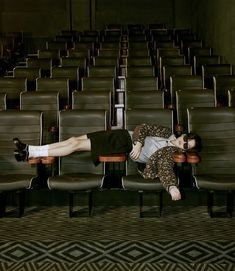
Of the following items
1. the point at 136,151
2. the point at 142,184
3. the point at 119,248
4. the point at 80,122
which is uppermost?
the point at 80,122

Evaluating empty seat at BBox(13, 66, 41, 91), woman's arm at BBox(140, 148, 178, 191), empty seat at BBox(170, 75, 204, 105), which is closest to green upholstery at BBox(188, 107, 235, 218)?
woman's arm at BBox(140, 148, 178, 191)

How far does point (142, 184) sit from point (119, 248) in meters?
0.31

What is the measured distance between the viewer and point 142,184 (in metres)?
1.65

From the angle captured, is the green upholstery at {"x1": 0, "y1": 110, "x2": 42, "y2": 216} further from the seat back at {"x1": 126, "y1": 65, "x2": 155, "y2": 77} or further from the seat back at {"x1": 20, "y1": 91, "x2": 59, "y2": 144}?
the seat back at {"x1": 126, "y1": 65, "x2": 155, "y2": 77}

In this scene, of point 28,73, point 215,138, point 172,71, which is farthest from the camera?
point 28,73

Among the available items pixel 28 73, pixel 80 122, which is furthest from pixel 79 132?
pixel 28 73

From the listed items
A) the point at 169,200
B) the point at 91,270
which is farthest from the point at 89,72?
the point at 91,270

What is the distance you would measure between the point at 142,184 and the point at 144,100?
75 cm

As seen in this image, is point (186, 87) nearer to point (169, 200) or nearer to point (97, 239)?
point (169, 200)

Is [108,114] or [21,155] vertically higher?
[108,114]

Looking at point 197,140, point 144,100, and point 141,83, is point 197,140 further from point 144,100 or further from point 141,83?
point 141,83

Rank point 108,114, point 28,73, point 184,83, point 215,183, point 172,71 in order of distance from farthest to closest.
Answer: point 28,73 → point 172,71 → point 184,83 → point 108,114 → point 215,183

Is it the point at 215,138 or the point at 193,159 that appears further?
the point at 215,138

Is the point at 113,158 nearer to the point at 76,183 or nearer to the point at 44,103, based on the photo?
the point at 76,183
